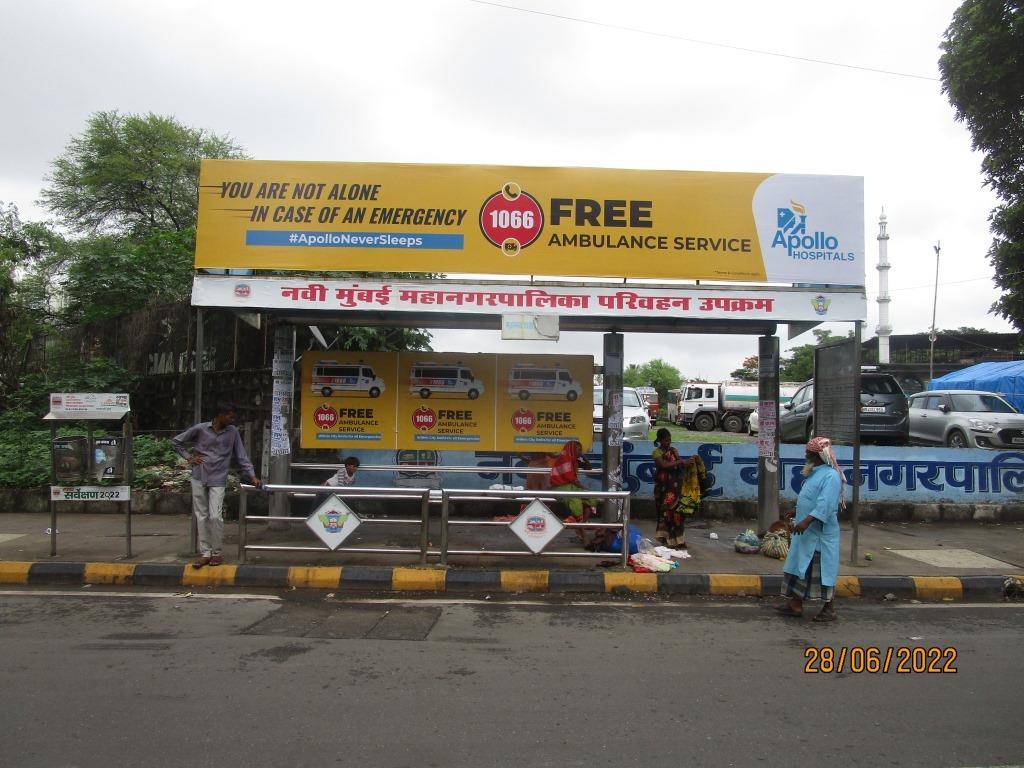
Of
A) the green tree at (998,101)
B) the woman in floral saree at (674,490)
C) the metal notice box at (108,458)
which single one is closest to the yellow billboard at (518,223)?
the woman in floral saree at (674,490)

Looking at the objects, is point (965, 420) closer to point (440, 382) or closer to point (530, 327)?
point (530, 327)

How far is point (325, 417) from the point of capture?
923 centimetres

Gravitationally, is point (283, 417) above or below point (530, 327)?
below

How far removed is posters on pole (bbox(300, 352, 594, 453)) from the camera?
9.22 metres

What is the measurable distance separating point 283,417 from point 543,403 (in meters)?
3.52

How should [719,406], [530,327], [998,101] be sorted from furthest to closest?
[719,406]
[998,101]
[530,327]

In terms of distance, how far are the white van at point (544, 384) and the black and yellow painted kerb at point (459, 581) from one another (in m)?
3.04

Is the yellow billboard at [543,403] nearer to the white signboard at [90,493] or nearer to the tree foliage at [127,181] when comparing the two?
the white signboard at [90,493]

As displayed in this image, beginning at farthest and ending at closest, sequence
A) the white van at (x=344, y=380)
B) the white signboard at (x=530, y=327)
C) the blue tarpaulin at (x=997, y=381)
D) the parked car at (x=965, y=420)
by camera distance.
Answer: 1. the blue tarpaulin at (x=997, y=381)
2. the parked car at (x=965, y=420)
3. the white van at (x=344, y=380)
4. the white signboard at (x=530, y=327)

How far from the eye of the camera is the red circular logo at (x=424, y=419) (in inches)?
365

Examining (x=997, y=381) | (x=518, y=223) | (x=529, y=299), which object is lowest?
(x=997, y=381)

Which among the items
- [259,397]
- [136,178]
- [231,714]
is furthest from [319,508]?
[136,178]

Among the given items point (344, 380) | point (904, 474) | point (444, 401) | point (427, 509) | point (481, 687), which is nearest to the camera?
point (481, 687)

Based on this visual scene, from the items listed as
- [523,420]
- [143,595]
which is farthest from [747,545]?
[143,595]
